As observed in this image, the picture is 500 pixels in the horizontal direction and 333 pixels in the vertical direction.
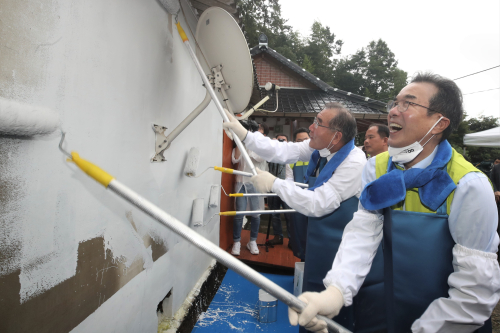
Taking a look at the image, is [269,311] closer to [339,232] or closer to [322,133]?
[339,232]

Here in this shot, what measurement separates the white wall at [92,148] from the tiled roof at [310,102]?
8015mm

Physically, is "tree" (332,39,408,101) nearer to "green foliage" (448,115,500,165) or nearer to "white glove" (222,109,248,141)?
"green foliage" (448,115,500,165)

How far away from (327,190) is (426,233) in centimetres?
102

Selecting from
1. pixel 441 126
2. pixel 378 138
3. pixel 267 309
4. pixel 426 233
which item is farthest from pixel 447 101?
pixel 267 309

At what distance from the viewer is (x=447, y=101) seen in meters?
1.45

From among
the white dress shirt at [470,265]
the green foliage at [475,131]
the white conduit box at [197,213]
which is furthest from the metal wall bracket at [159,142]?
the green foliage at [475,131]

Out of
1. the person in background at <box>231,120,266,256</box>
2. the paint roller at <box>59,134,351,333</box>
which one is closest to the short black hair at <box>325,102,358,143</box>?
the paint roller at <box>59,134,351,333</box>

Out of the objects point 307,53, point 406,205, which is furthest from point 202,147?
point 307,53

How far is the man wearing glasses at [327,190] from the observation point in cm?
229

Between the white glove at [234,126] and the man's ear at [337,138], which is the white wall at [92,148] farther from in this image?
the man's ear at [337,138]

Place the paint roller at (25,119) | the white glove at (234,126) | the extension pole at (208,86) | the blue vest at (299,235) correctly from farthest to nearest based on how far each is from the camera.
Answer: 1. the blue vest at (299,235)
2. the white glove at (234,126)
3. the extension pole at (208,86)
4. the paint roller at (25,119)

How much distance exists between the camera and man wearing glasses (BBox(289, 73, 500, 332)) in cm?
120

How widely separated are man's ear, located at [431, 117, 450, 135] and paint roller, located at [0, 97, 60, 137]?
1.82m

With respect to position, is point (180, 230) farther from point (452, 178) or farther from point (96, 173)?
point (452, 178)
